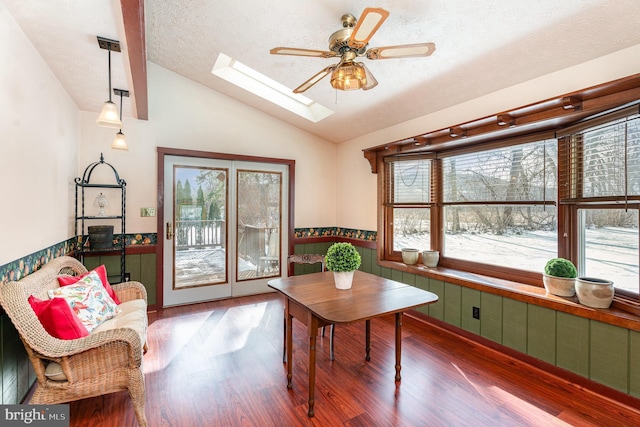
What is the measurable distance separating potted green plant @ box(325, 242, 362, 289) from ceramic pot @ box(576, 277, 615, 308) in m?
1.65

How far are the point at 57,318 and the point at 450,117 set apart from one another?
3.68m

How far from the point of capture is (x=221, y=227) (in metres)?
4.22

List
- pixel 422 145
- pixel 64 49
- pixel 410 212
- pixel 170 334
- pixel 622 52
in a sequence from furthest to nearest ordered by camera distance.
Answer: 1. pixel 410 212
2. pixel 422 145
3. pixel 170 334
4. pixel 64 49
5. pixel 622 52

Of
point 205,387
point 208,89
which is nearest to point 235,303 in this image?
point 205,387

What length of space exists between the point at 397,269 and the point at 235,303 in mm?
2224

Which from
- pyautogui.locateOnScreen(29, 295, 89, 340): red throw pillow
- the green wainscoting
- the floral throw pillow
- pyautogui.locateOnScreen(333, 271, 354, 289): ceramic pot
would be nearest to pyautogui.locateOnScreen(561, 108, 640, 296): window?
the green wainscoting

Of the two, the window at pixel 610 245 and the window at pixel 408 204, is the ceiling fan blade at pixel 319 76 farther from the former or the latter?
the window at pixel 610 245

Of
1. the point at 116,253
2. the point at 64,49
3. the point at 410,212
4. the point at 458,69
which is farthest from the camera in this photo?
the point at 410,212

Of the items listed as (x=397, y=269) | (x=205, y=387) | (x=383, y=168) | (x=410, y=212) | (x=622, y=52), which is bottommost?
(x=205, y=387)

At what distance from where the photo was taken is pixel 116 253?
3643 millimetres

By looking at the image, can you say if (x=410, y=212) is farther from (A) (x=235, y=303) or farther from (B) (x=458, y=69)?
(A) (x=235, y=303)

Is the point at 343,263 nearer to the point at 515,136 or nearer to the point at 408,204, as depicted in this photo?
the point at 408,204

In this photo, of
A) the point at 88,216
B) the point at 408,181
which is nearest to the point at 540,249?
the point at 408,181

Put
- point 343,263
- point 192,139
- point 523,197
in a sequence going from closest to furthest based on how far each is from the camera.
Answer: point 343,263 → point 523,197 → point 192,139
